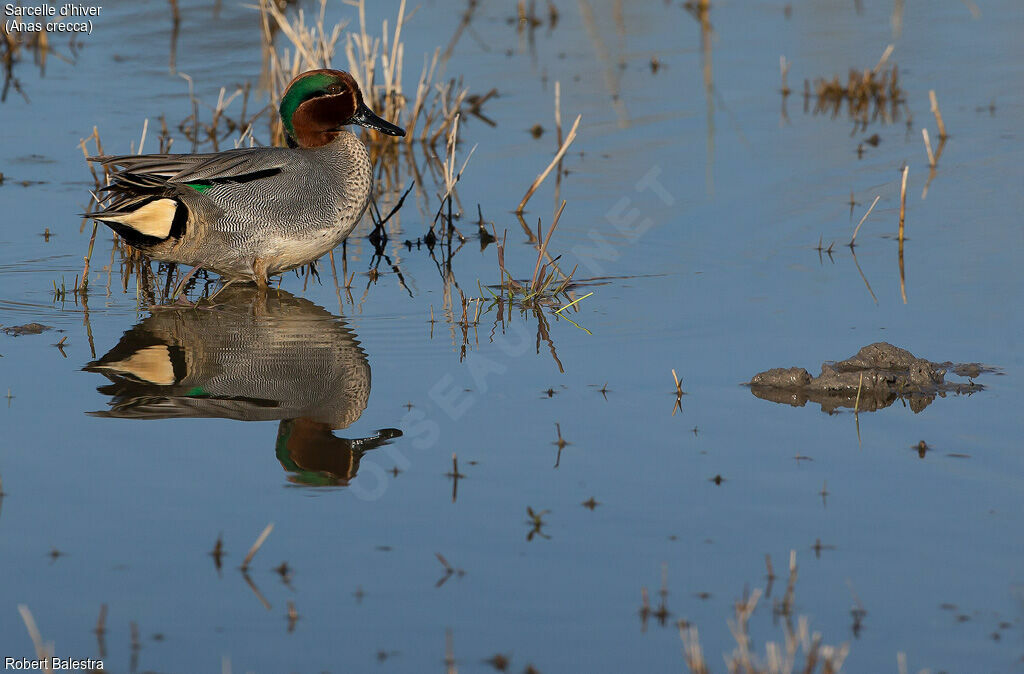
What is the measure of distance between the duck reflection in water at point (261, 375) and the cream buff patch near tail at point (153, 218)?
43 cm

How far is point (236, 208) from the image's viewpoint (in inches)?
270

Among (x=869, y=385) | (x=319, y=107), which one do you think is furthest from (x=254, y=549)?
(x=319, y=107)

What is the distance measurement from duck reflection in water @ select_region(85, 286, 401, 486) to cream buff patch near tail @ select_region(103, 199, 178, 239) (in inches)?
16.9

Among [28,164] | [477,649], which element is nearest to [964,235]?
[477,649]

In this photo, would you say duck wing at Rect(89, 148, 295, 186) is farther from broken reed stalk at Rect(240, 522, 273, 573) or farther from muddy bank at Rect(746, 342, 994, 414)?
broken reed stalk at Rect(240, 522, 273, 573)

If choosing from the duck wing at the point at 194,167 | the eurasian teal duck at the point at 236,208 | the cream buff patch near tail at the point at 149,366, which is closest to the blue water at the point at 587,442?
the cream buff patch near tail at the point at 149,366

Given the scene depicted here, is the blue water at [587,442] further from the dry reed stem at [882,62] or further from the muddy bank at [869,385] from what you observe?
the dry reed stem at [882,62]

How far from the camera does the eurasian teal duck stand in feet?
22.2

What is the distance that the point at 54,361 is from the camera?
19.0 ft

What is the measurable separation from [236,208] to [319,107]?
0.91m

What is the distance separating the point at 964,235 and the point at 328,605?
16.5 feet

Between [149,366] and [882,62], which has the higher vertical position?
[882,62]

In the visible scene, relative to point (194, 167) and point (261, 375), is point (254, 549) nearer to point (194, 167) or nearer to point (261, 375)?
point (261, 375)

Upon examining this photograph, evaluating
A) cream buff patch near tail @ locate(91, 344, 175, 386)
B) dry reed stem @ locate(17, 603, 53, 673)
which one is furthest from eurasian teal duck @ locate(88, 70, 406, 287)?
dry reed stem @ locate(17, 603, 53, 673)
